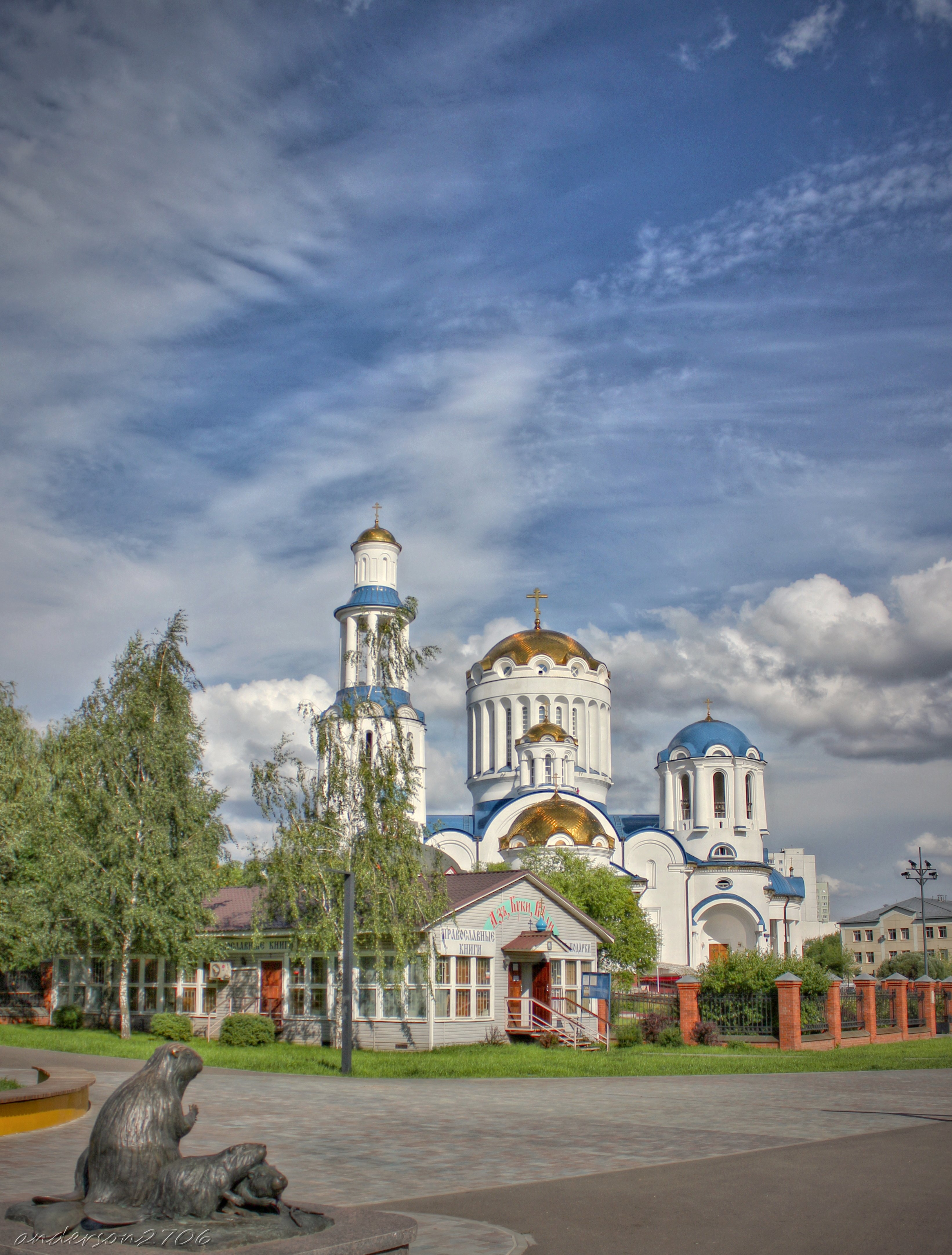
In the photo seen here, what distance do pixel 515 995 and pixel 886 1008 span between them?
12.0 m

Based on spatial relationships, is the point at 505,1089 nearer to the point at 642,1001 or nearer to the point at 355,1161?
the point at 355,1161

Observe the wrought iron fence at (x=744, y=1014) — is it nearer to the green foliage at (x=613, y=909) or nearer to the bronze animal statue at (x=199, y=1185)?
the green foliage at (x=613, y=909)

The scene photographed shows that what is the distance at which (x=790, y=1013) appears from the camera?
88.4 ft

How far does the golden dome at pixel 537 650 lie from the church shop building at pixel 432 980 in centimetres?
3554

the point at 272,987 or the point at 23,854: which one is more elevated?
the point at 23,854

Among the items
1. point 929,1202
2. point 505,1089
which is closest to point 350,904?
point 505,1089

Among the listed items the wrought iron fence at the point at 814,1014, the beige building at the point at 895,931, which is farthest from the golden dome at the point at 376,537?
the beige building at the point at 895,931

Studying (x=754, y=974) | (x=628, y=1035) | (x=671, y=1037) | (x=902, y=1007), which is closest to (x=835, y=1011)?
(x=754, y=974)

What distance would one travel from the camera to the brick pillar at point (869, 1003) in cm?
3064

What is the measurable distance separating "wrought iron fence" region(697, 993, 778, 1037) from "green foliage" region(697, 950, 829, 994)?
5.4 inches

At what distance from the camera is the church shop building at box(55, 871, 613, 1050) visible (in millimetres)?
24875

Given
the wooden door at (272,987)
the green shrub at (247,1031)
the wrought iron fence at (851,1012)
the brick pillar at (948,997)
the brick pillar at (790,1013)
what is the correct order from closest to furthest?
the green shrub at (247,1031), the brick pillar at (790,1013), the wooden door at (272,987), the wrought iron fence at (851,1012), the brick pillar at (948,997)

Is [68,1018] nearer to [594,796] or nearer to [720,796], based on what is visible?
[594,796]

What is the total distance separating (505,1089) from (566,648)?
1925 inches
